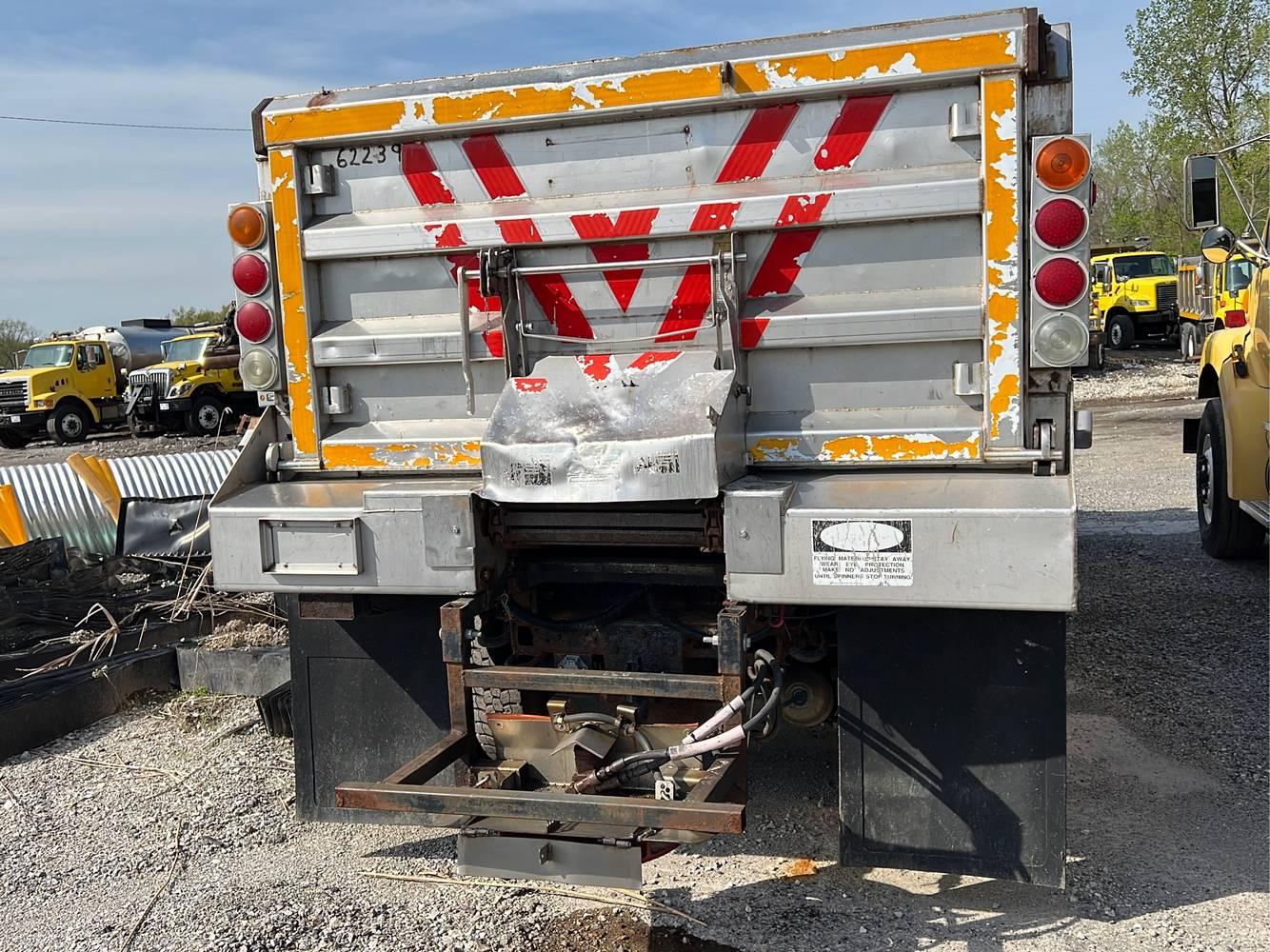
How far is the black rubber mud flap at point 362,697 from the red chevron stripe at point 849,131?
1.77 meters

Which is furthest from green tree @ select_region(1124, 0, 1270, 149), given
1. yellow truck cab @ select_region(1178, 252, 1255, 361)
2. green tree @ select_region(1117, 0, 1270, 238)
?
yellow truck cab @ select_region(1178, 252, 1255, 361)

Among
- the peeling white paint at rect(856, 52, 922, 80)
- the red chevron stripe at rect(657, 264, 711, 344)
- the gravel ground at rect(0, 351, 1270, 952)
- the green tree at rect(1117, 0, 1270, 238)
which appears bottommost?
the gravel ground at rect(0, 351, 1270, 952)

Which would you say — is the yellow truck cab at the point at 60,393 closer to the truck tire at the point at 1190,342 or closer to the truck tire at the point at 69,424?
the truck tire at the point at 69,424

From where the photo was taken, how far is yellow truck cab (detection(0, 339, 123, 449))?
23.1m

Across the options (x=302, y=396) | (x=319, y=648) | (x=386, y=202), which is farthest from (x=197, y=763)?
(x=386, y=202)

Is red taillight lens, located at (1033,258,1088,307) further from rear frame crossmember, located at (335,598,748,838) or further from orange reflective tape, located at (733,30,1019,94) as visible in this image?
rear frame crossmember, located at (335,598,748,838)

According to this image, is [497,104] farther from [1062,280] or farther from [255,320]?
[1062,280]

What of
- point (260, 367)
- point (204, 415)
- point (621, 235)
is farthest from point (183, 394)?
point (621, 235)

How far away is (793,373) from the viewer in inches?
130

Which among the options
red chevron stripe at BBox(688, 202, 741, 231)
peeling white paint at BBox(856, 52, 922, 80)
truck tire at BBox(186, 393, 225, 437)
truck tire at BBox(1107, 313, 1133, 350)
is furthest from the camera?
truck tire at BBox(1107, 313, 1133, 350)

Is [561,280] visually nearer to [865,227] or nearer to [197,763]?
[865,227]

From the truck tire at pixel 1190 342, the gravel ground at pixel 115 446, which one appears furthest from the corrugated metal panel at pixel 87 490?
the truck tire at pixel 1190 342

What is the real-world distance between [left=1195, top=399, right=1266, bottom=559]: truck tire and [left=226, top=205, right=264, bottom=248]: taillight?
222 inches

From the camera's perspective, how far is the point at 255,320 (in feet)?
12.1
